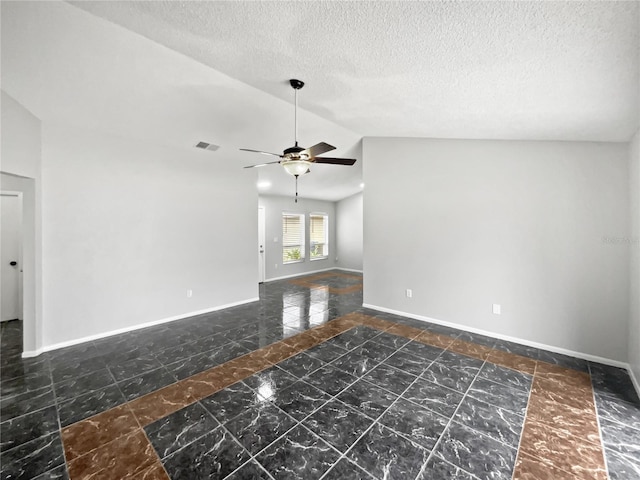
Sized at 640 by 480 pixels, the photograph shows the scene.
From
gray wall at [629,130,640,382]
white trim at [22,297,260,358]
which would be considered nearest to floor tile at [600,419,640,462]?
gray wall at [629,130,640,382]

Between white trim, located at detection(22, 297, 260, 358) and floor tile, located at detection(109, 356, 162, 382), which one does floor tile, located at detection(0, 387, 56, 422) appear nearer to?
floor tile, located at detection(109, 356, 162, 382)

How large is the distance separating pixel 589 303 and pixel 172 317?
5808mm

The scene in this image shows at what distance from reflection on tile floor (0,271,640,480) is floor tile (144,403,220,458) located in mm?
10

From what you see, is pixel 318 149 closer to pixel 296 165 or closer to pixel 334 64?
pixel 296 165

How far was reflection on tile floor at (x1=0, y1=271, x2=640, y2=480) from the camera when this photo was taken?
5.54ft

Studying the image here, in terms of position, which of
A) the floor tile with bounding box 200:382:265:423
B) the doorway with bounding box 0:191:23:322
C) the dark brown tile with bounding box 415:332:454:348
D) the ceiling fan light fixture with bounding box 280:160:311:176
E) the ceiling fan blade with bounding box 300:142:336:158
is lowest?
the floor tile with bounding box 200:382:265:423

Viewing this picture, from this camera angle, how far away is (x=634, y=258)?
2719mm

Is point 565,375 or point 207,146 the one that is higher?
point 207,146

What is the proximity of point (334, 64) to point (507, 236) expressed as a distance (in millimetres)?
3121

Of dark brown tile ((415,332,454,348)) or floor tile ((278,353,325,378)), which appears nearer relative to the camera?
floor tile ((278,353,325,378))

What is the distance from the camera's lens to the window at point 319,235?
9.36 m

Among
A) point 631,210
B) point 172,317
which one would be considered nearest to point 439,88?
point 631,210

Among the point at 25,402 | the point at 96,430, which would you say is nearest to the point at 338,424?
the point at 96,430

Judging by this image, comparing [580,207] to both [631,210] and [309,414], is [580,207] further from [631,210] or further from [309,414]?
[309,414]
